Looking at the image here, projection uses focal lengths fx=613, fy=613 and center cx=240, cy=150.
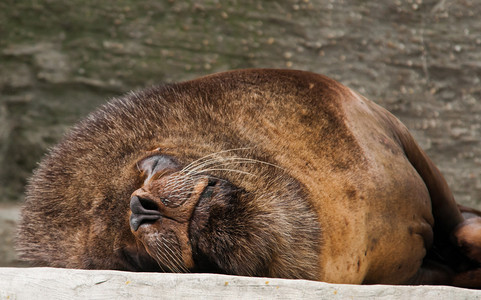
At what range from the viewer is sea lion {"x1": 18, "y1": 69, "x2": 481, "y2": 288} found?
1834 millimetres

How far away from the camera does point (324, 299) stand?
1.52 meters

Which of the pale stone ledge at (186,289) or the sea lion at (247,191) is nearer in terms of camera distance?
the pale stone ledge at (186,289)

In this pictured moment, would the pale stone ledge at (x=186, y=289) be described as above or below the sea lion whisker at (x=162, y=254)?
above

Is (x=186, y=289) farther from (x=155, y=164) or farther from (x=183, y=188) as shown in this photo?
(x=155, y=164)

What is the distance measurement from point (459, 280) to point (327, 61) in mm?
2329

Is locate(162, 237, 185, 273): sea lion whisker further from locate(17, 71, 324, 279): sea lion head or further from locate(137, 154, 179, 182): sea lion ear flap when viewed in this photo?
locate(137, 154, 179, 182): sea lion ear flap

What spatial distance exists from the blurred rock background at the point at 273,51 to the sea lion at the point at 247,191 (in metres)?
1.95

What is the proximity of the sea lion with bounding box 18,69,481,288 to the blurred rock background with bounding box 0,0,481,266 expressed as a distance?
195 cm

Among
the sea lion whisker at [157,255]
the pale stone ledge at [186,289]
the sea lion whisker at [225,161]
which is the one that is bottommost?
the sea lion whisker at [157,255]

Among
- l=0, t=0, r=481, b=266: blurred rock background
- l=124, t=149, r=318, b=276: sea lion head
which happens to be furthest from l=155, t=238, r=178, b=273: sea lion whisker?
l=0, t=0, r=481, b=266: blurred rock background

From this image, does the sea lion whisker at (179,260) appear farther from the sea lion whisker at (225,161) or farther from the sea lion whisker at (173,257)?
the sea lion whisker at (225,161)

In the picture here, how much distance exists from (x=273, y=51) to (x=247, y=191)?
9.28 feet

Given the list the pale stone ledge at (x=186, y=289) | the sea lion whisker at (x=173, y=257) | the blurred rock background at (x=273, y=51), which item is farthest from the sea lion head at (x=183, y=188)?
the blurred rock background at (x=273, y=51)

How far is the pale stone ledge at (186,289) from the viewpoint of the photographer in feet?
5.04
